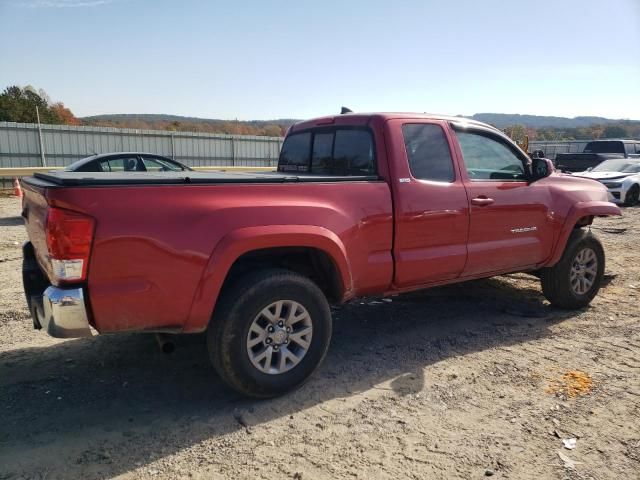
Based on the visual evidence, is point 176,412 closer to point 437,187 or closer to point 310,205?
point 310,205

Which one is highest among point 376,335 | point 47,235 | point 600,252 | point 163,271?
point 47,235

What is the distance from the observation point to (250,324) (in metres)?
3.39

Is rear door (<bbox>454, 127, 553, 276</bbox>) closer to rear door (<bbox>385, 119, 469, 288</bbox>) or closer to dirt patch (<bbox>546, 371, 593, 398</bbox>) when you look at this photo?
rear door (<bbox>385, 119, 469, 288</bbox>)

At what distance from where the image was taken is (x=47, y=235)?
2.83 m

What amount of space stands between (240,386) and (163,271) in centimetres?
96

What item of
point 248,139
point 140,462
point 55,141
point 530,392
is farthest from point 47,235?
point 248,139

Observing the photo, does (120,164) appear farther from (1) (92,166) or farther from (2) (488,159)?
(2) (488,159)

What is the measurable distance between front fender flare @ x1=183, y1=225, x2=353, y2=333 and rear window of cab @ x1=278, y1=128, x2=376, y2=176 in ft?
3.53

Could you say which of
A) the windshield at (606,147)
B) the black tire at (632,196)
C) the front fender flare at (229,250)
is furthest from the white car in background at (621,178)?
the front fender flare at (229,250)

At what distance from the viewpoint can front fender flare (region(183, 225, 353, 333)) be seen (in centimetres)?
317

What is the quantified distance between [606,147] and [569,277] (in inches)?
734

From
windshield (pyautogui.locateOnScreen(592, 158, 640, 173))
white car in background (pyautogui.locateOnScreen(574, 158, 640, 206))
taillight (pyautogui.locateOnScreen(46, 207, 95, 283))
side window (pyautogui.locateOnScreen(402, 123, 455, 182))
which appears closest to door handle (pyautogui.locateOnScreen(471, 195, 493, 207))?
side window (pyautogui.locateOnScreen(402, 123, 455, 182))

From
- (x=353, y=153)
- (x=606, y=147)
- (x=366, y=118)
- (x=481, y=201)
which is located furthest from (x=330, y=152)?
(x=606, y=147)

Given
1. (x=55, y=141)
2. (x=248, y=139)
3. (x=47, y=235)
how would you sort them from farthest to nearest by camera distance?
(x=248, y=139) < (x=55, y=141) < (x=47, y=235)
